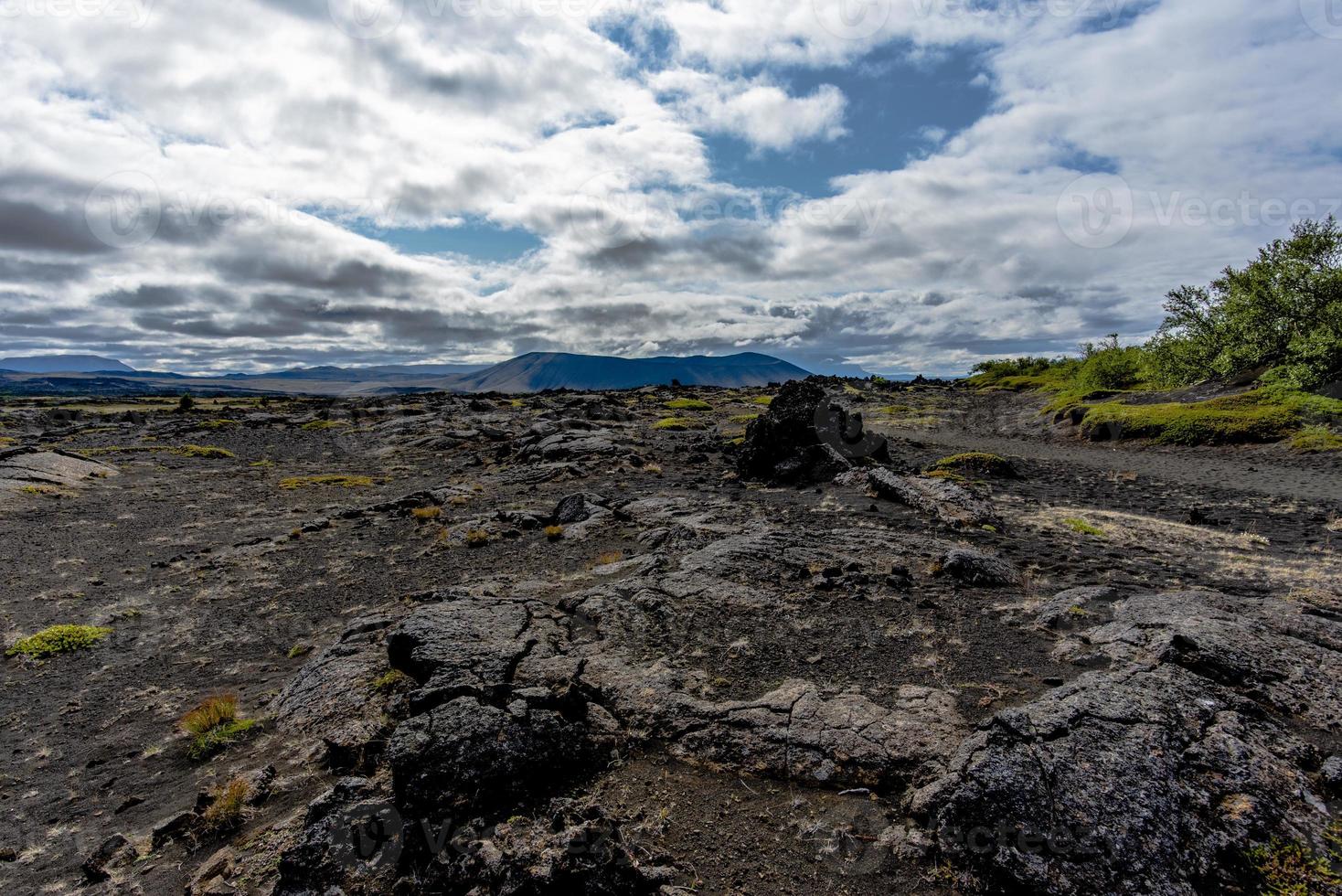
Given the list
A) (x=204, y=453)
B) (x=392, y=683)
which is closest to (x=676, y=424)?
(x=204, y=453)

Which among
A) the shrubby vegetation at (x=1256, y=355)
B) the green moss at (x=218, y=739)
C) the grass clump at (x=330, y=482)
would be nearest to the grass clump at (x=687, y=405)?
the shrubby vegetation at (x=1256, y=355)

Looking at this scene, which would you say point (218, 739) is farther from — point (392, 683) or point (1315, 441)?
point (1315, 441)

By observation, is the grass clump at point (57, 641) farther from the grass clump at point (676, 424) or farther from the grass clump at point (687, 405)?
the grass clump at point (687, 405)

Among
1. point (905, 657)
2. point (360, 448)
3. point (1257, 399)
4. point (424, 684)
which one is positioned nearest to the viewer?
point (424, 684)

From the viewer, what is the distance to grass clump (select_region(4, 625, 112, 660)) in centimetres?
1290

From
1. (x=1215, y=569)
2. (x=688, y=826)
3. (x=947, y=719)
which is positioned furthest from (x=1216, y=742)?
(x=1215, y=569)

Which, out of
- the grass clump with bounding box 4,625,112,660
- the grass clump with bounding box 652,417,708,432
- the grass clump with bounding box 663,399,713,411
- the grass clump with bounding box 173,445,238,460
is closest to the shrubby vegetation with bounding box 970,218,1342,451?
the grass clump with bounding box 652,417,708,432

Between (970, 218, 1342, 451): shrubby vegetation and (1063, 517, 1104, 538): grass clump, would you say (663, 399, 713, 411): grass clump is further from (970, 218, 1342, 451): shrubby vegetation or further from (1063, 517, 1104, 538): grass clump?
(1063, 517, 1104, 538): grass clump

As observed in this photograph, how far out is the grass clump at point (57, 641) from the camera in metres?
12.9

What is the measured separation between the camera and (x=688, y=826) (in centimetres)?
662

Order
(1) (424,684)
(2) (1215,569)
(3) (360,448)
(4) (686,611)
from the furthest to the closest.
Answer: (3) (360,448), (2) (1215,569), (4) (686,611), (1) (424,684)

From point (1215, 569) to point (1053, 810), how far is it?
1190 centimetres

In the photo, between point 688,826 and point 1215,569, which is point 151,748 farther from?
point 1215,569

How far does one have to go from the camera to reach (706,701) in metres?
8.68
